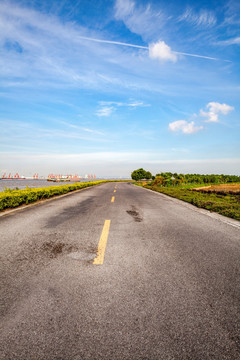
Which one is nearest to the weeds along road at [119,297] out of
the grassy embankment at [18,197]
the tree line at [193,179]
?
the grassy embankment at [18,197]

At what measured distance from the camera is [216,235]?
488 cm

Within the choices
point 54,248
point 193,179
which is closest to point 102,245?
point 54,248

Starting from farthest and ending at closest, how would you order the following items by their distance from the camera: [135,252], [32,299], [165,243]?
[165,243] → [135,252] → [32,299]

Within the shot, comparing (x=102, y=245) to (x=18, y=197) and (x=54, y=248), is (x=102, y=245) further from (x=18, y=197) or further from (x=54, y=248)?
(x=18, y=197)

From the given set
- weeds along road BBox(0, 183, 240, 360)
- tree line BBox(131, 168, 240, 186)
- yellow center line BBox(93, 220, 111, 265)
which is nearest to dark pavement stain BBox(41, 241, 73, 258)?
weeds along road BBox(0, 183, 240, 360)

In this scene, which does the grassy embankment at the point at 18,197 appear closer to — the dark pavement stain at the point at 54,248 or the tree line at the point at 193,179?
the dark pavement stain at the point at 54,248

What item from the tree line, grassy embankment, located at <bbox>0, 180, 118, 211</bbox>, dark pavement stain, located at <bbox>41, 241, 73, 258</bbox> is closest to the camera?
dark pavement stain, located at <bbox>41, 241, 73, 258</bbox>

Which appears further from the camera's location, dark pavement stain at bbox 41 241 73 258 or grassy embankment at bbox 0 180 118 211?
grassy embankment at bbox 0 180 118 211

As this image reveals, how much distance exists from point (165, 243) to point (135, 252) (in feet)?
3.07

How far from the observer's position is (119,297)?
233 centimetres

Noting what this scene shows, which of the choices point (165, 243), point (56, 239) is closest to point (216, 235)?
point (165, 243)

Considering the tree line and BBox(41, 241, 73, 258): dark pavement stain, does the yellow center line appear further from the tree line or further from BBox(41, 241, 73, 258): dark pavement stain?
the tree line

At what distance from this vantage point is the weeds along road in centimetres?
166

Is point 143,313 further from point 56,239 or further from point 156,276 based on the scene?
point 56,239
